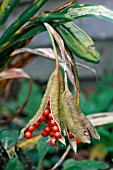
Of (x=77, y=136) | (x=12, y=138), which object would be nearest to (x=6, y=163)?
(x=12, y=138)

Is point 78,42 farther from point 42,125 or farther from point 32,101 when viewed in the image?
point 32,101

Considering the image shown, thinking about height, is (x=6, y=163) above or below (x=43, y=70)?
above

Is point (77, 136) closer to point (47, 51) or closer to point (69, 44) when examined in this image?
point (69, 44)

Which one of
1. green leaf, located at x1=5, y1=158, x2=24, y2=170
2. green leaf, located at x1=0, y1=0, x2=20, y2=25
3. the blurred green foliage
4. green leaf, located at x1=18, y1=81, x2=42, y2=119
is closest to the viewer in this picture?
green leaf, located at x1=5, y1=158, x2=24, y2=170

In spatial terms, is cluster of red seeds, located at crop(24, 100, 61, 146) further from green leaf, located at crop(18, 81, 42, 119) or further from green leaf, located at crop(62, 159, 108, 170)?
green leaf, located at crop(18, 81, 42, 119)

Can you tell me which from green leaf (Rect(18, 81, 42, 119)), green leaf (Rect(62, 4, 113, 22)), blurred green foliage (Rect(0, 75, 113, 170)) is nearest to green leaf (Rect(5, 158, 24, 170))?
blurred green foliage (Rect(0, 75, 113, 170))

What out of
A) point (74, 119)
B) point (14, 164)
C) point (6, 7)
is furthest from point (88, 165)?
point (6, 7)
